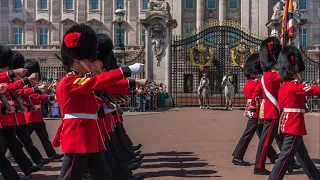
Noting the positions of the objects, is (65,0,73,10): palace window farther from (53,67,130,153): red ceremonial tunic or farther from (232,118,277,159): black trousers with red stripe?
(53,67,130,153): red ceremonial tunic

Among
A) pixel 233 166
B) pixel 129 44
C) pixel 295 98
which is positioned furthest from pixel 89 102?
pixel 129 44

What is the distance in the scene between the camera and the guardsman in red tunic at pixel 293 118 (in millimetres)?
5786

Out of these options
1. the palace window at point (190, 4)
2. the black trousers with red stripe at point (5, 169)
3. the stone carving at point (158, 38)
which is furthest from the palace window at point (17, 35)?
the black trousers with red stripe at point (5, 169)

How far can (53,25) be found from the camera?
4375 cm

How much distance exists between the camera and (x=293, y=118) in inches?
237

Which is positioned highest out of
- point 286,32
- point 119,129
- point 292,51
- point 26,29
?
point 26,29

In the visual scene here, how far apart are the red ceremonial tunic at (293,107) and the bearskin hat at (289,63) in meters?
0.15

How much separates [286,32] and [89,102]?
6.49 metres

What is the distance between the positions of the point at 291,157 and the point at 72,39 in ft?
9.79

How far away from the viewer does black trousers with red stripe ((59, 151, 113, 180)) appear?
14.9 ft

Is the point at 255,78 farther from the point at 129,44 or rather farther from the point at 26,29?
the point at 26,29

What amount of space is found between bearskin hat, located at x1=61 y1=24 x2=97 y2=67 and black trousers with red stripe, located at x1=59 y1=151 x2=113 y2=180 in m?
0.91

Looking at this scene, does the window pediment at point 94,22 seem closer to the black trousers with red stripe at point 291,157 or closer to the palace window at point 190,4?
the palace window at point 190,4

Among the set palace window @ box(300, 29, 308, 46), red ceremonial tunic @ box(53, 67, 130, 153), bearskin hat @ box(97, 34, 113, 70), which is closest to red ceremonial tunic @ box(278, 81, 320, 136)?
bearskin hat @ box(97, 34, 113, 70)
